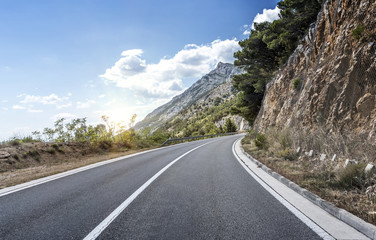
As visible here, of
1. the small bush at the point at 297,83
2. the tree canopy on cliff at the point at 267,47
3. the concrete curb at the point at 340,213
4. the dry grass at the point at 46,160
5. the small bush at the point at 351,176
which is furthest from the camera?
the tree canopy on cliff at the point at 267,47

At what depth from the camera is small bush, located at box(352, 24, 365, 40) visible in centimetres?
788

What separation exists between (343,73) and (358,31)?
5.26ft

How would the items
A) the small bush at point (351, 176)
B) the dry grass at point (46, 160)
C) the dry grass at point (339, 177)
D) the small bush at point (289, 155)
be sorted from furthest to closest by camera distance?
the dry grass at point (46, 160) → the small bush at point (289, 155) → the small bush at point (351, 176) → the dry grass at point (339, 177)

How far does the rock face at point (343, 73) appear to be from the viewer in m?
7.29

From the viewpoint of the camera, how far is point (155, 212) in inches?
149

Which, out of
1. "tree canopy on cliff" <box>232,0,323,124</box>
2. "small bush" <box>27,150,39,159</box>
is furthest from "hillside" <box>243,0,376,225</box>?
"small bush" <box>27,150,39,159</box>

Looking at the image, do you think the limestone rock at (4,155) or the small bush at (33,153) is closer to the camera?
the limestone rock at (4,155)

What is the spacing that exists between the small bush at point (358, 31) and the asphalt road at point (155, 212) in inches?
284

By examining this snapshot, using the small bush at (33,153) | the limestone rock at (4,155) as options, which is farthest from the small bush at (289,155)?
the limestone rock at (4,155)

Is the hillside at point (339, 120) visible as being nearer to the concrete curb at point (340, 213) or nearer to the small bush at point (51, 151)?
the concrete curb at point (340, 213)

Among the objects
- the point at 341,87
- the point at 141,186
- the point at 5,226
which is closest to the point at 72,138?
the point at 141,186

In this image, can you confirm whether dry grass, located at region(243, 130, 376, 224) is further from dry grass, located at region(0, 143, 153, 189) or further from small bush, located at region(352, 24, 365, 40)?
dry grass, located at region(0, 143, 153, 189)

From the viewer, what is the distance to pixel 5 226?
3.36m

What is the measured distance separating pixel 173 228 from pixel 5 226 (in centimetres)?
274
